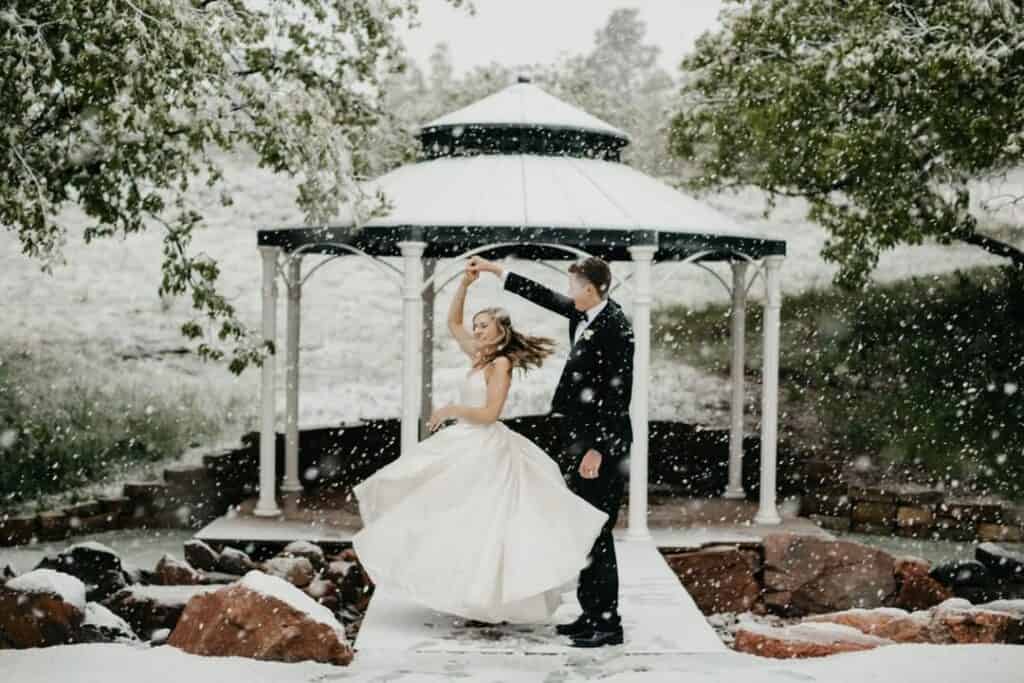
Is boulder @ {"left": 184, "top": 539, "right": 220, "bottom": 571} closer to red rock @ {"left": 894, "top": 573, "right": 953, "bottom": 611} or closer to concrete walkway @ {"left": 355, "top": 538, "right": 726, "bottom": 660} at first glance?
concrete walkway @ {"left": 355, "top": 538, "right": 726, "bottom": 660}

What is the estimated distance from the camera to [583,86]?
27656 mm

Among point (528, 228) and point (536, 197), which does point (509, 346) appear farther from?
point (536, 197)

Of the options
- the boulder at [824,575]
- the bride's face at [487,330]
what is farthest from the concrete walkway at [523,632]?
the boulder at [824,575]

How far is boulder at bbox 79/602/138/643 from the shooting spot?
8.73 m

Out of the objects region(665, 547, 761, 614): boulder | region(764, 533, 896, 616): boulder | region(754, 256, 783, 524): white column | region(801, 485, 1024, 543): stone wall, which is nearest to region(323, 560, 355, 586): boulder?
region(665, 547, 761, 614): boulder

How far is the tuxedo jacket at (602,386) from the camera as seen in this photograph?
21.7 feet

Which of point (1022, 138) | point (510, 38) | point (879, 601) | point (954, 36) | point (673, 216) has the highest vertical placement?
point (510, 38)

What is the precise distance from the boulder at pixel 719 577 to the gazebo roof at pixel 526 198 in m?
2.65

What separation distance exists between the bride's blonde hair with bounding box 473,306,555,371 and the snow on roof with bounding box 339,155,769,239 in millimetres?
3792

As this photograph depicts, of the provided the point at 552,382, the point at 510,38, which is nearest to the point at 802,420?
the point at 552,382

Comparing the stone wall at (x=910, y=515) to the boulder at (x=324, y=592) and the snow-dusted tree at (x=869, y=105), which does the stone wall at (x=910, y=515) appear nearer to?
the snow-dusted tree at (x=869, y=105)

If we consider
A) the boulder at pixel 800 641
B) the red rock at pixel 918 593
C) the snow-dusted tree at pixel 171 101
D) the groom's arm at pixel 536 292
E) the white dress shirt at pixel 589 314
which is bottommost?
the red rock at pixel 918 593

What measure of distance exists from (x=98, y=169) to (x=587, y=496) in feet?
18.1

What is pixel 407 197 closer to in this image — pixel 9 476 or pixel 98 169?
pixel 98 169
